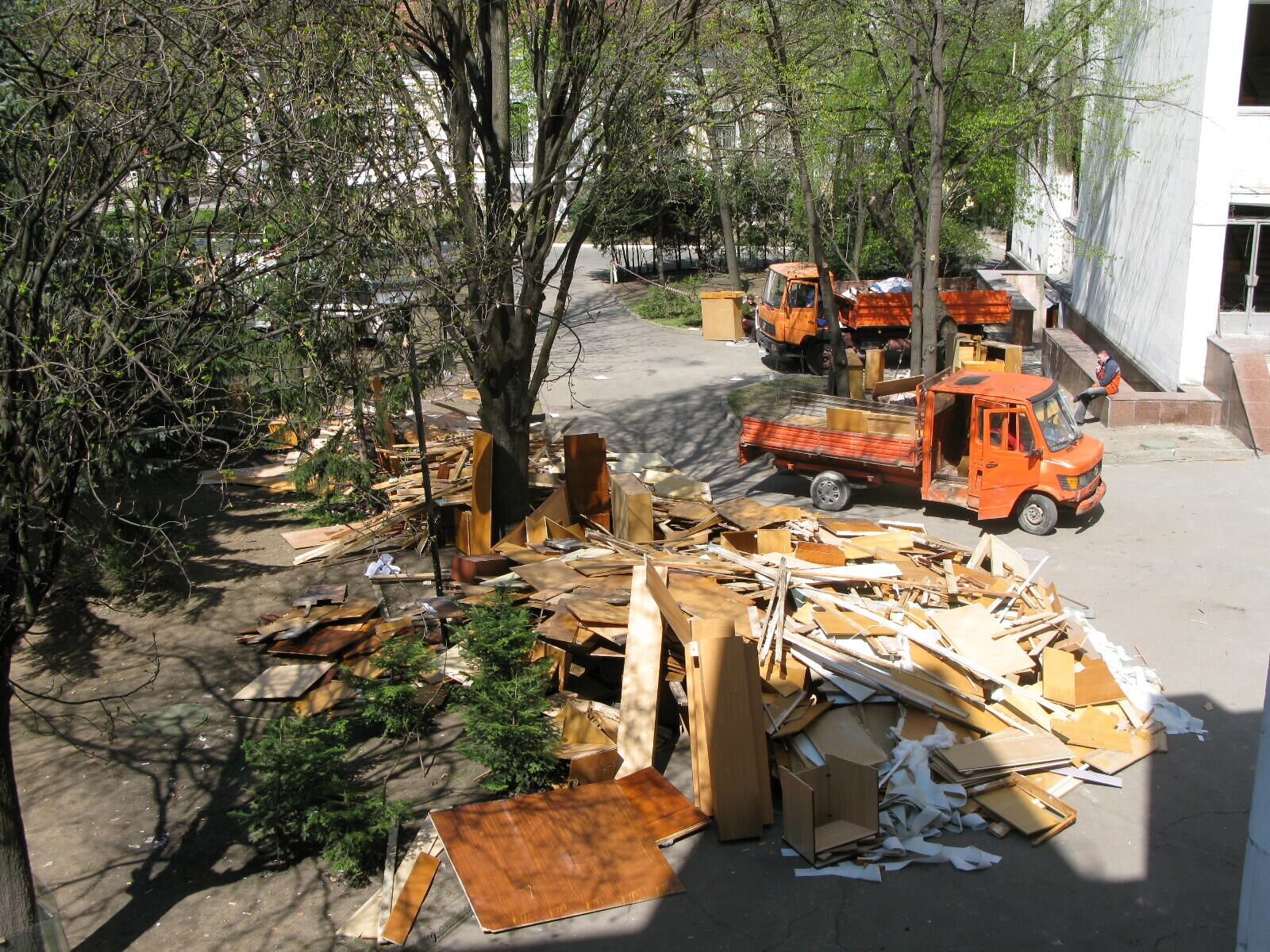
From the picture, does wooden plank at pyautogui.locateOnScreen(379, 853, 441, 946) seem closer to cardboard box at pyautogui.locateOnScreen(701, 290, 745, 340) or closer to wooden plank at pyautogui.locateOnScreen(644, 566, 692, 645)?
wooden plank at pyautogui.locateOnScreen(644, 566, 692, 645)

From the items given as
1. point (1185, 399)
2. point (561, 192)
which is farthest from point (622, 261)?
point (561, 192)

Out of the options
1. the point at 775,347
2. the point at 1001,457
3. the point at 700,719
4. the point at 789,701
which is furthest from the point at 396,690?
the point at 775,347

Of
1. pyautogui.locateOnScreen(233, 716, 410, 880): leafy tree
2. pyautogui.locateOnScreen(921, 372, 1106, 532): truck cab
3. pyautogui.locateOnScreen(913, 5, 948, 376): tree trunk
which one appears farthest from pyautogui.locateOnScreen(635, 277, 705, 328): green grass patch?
pyautogui.locateOnScreen(233, 716, 410, 880): leafy tree

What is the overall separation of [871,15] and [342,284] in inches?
481

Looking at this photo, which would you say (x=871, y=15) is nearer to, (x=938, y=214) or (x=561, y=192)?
(x=938, y=214)

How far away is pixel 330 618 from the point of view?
10016mm

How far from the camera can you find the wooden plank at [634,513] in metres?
11.6

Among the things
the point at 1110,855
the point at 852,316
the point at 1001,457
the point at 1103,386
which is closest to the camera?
the point at 1110,855

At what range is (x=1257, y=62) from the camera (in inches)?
783

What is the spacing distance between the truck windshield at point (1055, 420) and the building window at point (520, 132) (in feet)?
23.9

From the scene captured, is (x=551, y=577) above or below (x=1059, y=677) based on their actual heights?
above

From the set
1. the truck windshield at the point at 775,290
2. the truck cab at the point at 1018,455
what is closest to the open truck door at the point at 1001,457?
the truck cab at the point at 1018,455

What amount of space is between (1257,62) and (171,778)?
22517 mm

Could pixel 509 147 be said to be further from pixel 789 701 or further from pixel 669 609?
pixel 789 701
